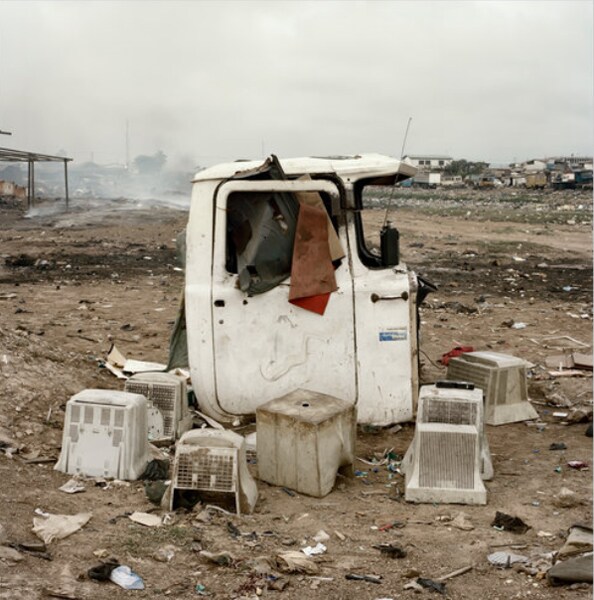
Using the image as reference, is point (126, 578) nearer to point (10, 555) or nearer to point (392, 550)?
point (10, 555)

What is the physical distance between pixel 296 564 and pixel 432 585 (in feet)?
2.08

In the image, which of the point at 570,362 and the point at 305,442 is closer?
the point at 305,442

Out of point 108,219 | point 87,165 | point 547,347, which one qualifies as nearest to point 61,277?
point 547,347

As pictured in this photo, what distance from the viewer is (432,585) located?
348 cm

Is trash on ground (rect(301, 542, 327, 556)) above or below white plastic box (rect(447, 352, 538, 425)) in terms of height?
below

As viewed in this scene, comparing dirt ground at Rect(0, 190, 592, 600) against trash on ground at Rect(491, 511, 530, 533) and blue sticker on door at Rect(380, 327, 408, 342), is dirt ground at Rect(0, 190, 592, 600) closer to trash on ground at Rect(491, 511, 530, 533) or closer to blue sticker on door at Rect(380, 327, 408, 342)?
trash on ground at Rect(491, 511, 530, 533)

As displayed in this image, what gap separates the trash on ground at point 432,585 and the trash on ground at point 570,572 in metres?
0.48

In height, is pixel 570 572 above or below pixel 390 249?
below

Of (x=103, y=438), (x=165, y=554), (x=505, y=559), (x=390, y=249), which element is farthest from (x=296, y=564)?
(x=390, y=249)

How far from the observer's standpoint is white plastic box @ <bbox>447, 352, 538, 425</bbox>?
6.23 metres

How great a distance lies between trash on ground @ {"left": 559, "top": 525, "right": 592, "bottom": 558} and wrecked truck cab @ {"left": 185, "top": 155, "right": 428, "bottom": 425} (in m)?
2.14

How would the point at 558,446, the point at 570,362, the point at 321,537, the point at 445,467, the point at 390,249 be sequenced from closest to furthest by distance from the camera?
1. the point at 321,537
2. the point at 445,467
3. the point at 558,446
4. the point at 390,249
5. the point at 570,362

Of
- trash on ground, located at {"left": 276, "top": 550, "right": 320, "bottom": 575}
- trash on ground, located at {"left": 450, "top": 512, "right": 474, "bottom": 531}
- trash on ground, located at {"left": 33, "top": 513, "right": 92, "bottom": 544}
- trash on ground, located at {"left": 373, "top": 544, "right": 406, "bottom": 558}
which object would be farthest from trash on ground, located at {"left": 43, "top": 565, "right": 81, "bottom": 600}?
trash on ground, located at {"left": 450, "top": 512, "right": 474, "bottom": 531}

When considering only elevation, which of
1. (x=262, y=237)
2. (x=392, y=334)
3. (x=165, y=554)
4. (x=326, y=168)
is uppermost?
(x=326, y=168)
